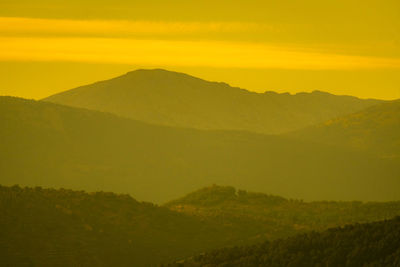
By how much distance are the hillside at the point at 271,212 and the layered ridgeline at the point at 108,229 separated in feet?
0.85

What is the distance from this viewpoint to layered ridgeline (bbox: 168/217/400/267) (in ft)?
173

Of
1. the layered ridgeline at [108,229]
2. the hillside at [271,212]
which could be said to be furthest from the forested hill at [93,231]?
the hillside at [271,212]

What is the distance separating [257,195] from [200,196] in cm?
759

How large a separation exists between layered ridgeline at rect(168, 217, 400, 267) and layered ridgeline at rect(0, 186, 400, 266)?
55.5 ft

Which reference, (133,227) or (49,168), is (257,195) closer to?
(133,227)

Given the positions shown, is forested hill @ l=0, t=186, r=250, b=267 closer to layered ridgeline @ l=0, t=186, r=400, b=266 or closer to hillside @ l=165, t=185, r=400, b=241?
layered ridgeline @ l=0, t=186, r=400, b=266

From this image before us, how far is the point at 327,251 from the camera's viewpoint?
5616cm

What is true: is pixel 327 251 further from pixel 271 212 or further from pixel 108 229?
pixel 271 212

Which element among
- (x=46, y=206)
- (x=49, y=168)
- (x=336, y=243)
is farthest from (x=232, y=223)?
(x=49, y=168)

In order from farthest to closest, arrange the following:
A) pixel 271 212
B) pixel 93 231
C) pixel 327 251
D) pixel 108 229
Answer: pixel 271 212, pixel 108 229, pixel 93 231, pixel 327 251

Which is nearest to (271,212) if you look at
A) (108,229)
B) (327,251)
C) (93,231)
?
(108,229)

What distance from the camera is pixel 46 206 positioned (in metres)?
90.0

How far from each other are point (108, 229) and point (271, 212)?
2633cm

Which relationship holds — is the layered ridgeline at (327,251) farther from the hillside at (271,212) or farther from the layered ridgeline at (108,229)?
the hillside at (271,212)
